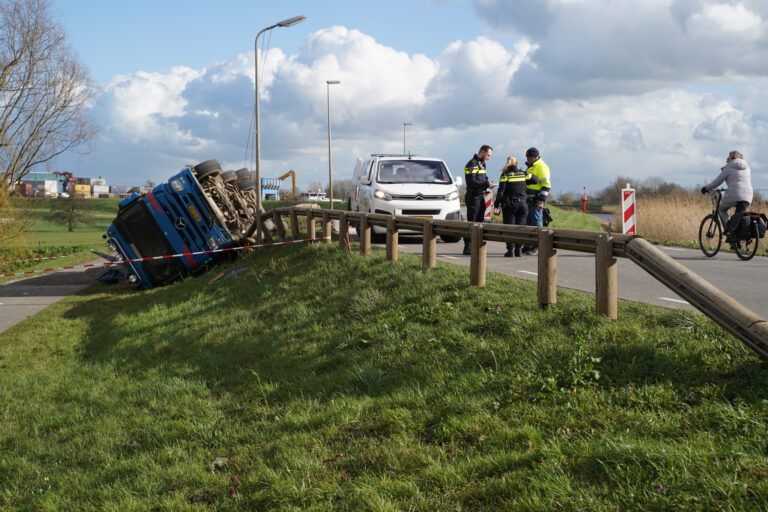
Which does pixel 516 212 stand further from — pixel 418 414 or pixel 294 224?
pixel 418 414

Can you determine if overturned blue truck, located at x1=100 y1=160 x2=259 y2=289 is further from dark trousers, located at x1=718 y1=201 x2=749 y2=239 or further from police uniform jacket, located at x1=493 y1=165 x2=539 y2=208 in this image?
dark trousers, located at x1=718 y1=201 x2=749 y2=239

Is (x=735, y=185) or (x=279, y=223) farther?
(x=279, y=223)

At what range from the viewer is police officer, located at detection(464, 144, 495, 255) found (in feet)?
44.3

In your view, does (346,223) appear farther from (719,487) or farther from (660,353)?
(719,487)

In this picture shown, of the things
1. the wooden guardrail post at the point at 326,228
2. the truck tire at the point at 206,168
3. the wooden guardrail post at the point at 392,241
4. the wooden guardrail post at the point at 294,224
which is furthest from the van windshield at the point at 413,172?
the wooden guardrail post at the point at 392,241

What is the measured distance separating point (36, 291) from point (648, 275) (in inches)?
674

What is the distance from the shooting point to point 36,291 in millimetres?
20031

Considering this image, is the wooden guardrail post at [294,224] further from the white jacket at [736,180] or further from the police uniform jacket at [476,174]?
the white jacket at [736,180]

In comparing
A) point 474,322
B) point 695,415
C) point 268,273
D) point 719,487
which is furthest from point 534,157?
point 719,487

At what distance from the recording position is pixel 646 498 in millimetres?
3576

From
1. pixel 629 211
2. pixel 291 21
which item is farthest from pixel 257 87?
pixel 629 211

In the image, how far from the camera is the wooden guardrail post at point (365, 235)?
479 inches

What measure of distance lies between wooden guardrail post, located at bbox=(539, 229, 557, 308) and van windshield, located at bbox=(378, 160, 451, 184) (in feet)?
29.6

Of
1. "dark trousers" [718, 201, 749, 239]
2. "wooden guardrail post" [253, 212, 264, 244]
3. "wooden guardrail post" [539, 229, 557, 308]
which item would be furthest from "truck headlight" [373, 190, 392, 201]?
"wooden guardrail post" [539, 229, 557, 308]
